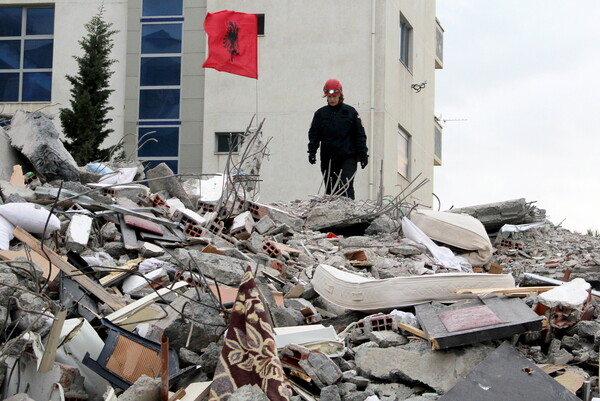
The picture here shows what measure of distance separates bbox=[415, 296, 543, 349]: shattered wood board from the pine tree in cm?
1731

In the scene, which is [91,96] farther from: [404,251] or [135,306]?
[135,306]

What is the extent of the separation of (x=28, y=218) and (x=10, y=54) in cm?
1989

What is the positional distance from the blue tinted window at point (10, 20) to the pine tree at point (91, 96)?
8.87ft

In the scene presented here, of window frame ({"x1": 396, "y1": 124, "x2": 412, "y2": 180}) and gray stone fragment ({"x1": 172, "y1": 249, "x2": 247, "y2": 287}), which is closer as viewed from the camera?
gray stone fragment ({"x1": 172, "y1": 249, "x2": 247, "y2": 287})

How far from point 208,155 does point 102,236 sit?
1679cm

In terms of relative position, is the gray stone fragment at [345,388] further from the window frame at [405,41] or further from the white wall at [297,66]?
the window frame at [405,41]

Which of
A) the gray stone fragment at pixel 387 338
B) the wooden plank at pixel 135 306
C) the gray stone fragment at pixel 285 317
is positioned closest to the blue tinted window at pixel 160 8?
the wooden plank at pixel 135 306

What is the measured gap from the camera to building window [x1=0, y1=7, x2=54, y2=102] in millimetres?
26672

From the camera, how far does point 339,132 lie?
12664mm

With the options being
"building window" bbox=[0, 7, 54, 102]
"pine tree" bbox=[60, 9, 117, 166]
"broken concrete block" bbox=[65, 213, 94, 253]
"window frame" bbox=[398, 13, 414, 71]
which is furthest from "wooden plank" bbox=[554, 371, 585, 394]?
"building window" bbox=[0, 7, 54, 102]

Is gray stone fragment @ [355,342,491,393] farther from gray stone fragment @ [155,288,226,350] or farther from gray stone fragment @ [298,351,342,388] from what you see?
gray stone fragment @ [155,288,226,350]

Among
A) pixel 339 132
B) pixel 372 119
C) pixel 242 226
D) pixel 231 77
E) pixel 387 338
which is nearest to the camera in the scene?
pixel 387 338

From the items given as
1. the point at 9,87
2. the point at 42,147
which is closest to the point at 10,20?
the point at 9,87

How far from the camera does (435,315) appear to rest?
6230mm
